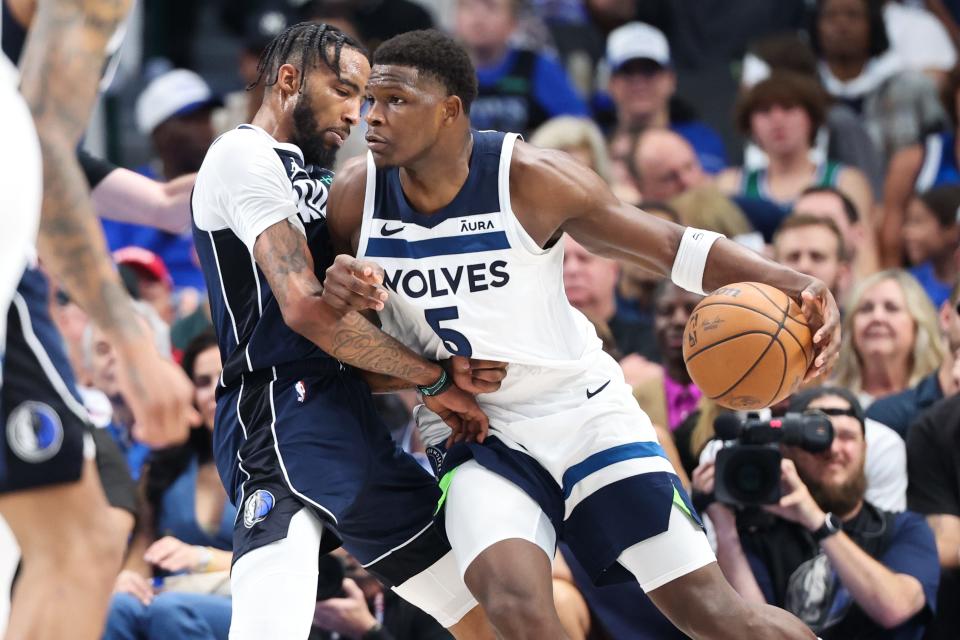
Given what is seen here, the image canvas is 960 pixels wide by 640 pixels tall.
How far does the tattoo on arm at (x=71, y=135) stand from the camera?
11.9ft

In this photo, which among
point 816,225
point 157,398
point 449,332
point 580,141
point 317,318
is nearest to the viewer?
point 157,398

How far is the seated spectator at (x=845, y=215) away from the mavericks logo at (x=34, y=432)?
4967 millimetres

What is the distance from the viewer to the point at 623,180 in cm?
956

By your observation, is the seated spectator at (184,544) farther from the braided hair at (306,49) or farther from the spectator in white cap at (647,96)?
the spectator in white cap at (647,96)

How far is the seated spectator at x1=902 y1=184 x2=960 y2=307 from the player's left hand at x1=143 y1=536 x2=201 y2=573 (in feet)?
14.6

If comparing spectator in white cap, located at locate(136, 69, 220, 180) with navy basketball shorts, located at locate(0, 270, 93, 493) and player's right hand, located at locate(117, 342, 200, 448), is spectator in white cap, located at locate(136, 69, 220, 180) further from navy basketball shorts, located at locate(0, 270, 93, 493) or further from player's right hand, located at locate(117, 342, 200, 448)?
player's right hand, located at locate(117, 342, 200, 448)

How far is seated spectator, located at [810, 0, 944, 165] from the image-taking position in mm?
9961

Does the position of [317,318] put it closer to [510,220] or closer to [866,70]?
[510,220]

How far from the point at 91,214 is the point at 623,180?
6185 mm

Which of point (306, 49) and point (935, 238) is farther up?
point (306, 49)

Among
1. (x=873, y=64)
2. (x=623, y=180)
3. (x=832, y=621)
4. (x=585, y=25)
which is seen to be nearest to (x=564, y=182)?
(x=832, y=621)

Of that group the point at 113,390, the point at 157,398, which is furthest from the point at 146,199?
the point at 157,398

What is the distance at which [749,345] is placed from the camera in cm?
455

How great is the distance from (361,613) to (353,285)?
2.13m
